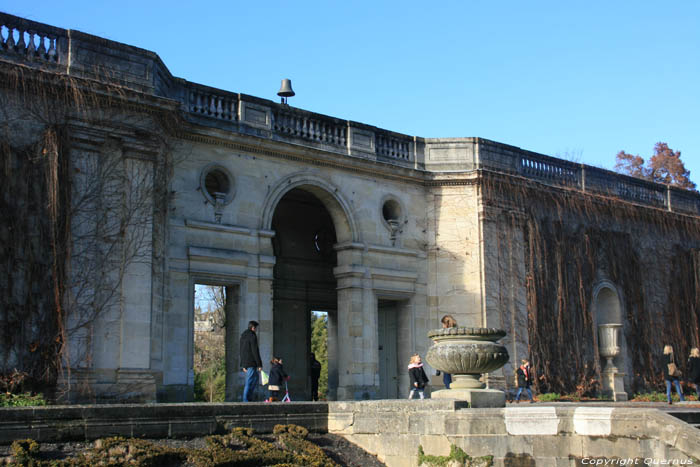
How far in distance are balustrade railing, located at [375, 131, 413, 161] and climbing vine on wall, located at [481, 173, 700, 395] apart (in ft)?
7.24

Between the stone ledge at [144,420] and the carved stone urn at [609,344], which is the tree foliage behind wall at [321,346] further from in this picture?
the stone ledge at [144,420]

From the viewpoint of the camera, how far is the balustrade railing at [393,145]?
22.9 meters

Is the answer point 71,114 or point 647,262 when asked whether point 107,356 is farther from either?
point 647,262

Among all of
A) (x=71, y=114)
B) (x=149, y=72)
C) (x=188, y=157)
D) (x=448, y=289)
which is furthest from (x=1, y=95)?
(x=448, y=289)

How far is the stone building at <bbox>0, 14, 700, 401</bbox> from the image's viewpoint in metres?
16.5

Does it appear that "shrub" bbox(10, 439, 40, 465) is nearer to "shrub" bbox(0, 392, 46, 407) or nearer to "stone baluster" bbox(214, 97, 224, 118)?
"shrub" bbox(0, 392, 46, 407)

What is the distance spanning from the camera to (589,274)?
25.8 metres

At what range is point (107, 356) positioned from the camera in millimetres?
16406

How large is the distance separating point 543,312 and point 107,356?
12.4 m

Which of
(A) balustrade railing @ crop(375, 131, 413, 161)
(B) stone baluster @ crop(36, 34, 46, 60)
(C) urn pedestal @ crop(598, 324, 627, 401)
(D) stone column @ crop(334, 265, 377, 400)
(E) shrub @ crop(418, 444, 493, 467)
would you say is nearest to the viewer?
(E) shrub @ crop(418, 444, 493, 467)

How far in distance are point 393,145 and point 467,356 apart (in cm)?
1123

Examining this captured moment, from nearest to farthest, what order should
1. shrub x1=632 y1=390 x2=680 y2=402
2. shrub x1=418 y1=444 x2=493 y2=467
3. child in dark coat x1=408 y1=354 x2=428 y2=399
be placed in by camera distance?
shrub x1=418 y1=444 x2=493 y2=467 → child in dark coat x1=408 y1=354 x2=428 y2=399 → shrub x1=632 y1=390 x2=680 y2=402

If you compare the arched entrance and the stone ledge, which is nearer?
the stone ledge

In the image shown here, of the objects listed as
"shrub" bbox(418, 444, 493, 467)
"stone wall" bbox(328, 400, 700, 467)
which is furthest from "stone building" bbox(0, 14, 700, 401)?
"shrub" bbox(418, 444, 493, 467)
